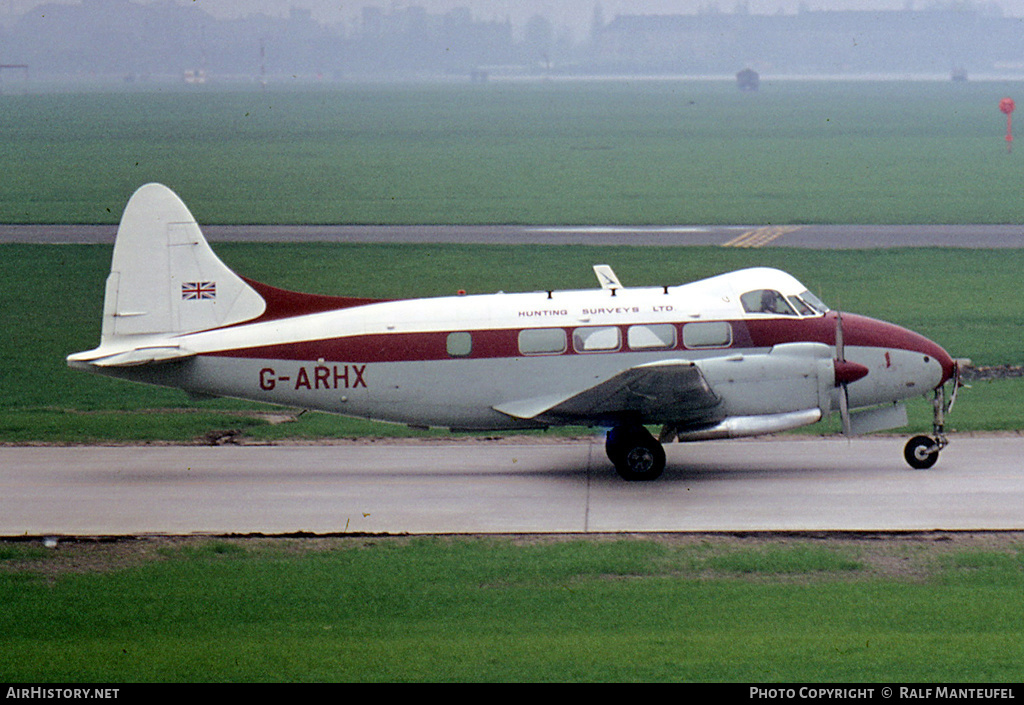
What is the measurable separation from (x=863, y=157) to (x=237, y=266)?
217 feet

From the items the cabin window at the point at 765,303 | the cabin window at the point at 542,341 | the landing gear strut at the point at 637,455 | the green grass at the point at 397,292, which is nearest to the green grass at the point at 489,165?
the green grass at the point at 397,292

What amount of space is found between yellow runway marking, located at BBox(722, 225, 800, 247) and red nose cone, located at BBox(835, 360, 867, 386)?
31.3m

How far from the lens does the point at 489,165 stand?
96.5 metres

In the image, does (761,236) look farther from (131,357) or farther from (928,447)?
(131,357)

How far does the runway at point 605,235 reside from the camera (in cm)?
5375

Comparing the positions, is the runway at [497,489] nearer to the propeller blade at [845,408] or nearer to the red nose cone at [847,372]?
the propeller blade at [845,408]

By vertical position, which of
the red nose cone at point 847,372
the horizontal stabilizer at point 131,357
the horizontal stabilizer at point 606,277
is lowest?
the red nose cone at point 847,372

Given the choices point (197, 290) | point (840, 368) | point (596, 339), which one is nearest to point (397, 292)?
point (197, 290)

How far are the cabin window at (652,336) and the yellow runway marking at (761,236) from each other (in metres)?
31.5

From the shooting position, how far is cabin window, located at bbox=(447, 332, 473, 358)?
883 inches

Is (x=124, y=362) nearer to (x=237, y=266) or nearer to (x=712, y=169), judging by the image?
(x=237, y=266)

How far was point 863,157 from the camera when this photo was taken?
332ft

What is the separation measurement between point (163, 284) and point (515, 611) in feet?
33.5

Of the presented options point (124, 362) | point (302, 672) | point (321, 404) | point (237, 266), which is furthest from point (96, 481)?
point (237, 266)
